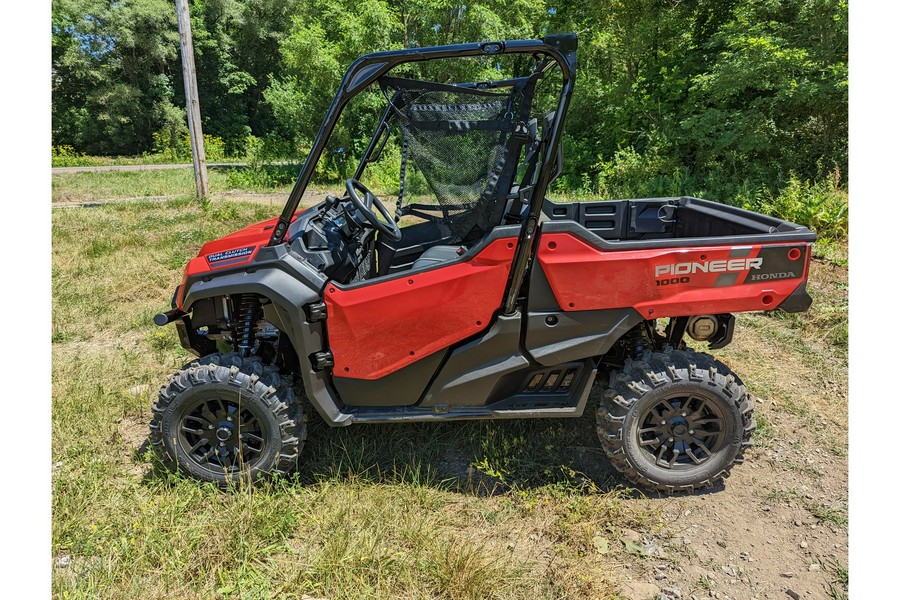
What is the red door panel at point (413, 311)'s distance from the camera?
2.79 metres

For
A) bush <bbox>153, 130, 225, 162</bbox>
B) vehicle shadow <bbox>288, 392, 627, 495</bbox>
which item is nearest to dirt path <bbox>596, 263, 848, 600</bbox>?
vehicle shadow <bbox>288, 392, 627, 495</bbox>

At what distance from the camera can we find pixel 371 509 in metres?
2.91

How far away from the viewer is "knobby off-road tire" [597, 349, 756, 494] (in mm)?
2928

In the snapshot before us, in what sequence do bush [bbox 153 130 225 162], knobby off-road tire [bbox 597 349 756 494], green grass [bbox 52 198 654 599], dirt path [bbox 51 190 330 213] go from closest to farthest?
green grass [bbox 52 198 654 599], knobby off-road tire [bbox 597 349 756 494], dirt path [bbox 51 190 330 213], bush [bbox 153 130 225 162]

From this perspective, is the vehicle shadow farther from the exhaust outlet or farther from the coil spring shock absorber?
the exhaust outlet

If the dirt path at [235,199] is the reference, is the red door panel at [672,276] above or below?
below

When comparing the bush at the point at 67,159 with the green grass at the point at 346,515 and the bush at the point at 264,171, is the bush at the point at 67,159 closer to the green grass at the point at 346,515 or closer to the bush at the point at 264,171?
the bush at the point at 264,171

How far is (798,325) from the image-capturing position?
5.13m

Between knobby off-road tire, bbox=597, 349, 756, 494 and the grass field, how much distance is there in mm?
183

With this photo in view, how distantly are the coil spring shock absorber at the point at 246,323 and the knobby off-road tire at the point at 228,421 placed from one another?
0.37ft

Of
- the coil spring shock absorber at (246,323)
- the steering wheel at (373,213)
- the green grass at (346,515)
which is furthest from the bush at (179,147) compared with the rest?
the coil spring shock absorber at (246,323)

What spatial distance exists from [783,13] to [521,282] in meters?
8.61

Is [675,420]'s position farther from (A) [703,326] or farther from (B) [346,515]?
(B) [346,515]

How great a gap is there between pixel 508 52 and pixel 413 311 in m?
1.30
